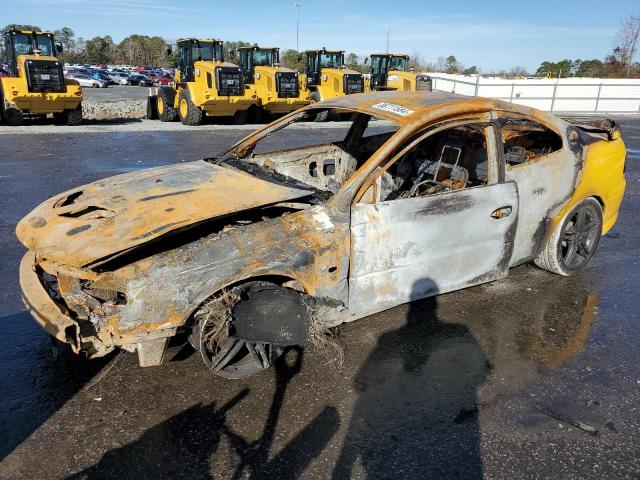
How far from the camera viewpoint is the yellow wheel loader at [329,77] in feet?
61.4

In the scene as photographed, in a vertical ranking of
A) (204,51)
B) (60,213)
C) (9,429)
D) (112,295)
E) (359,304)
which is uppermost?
(204,51)

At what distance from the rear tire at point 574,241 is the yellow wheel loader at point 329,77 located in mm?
14341

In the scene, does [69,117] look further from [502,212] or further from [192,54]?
[502,212]

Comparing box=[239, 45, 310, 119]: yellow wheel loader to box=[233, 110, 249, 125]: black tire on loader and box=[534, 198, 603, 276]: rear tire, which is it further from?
box=[534, 198, 603, 276]: rear tire

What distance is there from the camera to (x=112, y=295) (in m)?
2.77

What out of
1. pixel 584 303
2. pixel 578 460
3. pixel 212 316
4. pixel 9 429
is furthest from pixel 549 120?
pixel 9 429

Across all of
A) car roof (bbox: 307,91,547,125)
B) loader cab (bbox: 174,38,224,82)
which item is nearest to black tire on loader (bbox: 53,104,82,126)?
loader cab (bbox: 174,38,224,82)

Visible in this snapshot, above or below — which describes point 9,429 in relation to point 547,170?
below

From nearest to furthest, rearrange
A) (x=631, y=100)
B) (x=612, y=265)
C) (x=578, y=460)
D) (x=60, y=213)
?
(x=578, y=460) < (x=60, y=213) < (x=612, y=265) < (x=631, y=100)

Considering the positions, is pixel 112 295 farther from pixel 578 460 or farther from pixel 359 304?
pixel 578 460

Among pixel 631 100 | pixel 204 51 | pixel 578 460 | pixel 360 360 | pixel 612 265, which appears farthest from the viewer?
pixel 631 100

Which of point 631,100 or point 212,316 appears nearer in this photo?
point 212,316

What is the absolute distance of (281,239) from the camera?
294 cm

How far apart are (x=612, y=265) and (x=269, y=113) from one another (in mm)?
15715
